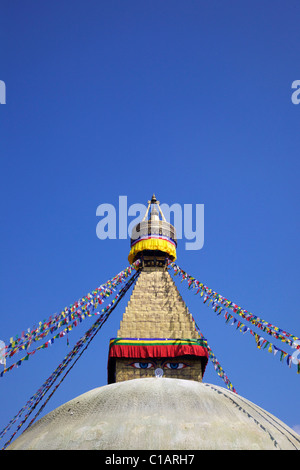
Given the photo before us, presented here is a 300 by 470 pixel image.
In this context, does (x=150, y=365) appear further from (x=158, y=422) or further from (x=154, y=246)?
(x=158, y=422)

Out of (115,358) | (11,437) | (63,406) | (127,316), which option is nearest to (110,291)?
(127,316)

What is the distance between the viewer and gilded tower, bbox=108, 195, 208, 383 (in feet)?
46.2

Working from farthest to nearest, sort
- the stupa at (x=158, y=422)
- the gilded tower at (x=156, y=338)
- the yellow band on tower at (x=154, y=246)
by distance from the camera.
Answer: the yellow band on tower at (x=154, y=246) → the gilded tower at (x=156, y=338) → the stupa at (x=158, y=422)

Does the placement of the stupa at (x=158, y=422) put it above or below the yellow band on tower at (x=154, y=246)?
below

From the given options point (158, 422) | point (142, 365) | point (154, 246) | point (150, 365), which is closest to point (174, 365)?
point (150, 365)

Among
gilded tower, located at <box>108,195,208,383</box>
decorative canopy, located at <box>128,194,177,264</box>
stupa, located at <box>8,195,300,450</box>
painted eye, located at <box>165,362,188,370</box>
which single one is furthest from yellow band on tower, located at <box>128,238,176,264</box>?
stupa, located at <box>8,195,300,450</box>

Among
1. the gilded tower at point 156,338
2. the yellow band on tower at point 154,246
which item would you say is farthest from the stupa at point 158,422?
the yellow band on tower at point 154,246

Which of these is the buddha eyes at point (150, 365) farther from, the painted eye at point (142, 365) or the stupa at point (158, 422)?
the stupa at point (158, 422)

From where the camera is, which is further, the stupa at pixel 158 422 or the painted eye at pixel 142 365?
the painted eye at pixel 142 365

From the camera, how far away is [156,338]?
14445 mm

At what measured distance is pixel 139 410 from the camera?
664 cm

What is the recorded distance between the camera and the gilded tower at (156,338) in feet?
46.2
